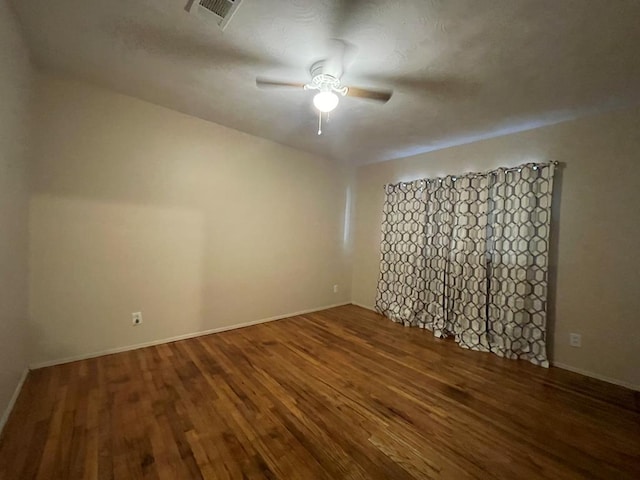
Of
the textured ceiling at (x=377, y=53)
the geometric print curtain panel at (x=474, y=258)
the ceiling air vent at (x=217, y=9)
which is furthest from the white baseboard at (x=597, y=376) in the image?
the ceiling air vent at (x=217, y=9)

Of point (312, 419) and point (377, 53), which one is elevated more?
point (377, 53)

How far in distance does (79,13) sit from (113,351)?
2.70 metres

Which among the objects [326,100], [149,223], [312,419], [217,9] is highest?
[217,9]

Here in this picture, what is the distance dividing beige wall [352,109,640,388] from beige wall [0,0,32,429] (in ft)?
13.9

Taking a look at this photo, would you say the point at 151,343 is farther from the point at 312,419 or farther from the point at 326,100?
the point at 326,100

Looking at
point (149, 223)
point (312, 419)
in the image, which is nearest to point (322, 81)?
point (149, 223)

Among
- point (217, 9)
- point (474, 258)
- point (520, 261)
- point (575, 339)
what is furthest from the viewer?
point (474, 258)

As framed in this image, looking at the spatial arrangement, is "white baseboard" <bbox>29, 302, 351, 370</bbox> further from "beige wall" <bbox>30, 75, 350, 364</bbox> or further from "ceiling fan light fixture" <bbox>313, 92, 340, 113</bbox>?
"ceiling fan light fixture" <bbox>313, 92, 340, 113</bbox>

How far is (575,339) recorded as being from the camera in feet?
8.10

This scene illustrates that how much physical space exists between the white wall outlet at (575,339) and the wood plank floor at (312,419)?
0.28m

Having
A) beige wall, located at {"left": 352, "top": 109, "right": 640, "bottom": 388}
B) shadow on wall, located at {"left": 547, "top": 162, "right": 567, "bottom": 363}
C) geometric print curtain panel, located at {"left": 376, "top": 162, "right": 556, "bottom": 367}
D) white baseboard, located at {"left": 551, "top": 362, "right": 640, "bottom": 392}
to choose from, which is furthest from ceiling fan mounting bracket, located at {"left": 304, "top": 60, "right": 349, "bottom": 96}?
white baseboard, located at {"left": 551, "top": 362, "right": 640, "bottom": 392}

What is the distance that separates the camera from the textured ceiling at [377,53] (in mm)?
1385

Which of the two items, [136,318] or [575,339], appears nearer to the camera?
[575,339]

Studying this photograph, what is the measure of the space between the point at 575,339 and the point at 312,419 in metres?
2.64
